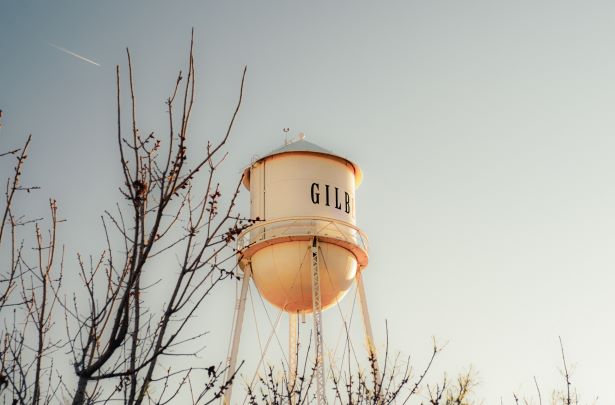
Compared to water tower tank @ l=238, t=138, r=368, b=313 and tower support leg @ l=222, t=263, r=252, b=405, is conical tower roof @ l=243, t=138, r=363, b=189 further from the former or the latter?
tower support leg @ l=222, t=263, r=252, b=405

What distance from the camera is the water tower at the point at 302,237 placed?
15508 mm

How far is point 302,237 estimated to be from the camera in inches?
609

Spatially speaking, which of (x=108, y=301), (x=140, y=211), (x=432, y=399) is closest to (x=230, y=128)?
(x=140, y=211)

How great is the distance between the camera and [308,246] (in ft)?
50.9

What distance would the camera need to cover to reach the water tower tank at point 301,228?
51.0 ft

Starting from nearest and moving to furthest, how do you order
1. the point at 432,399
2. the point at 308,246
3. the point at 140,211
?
the point at 140,211 < the point at 432,399 < the point at 308,246

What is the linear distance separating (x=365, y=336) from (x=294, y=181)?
3.39 m

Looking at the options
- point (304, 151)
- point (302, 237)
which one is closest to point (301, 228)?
point (302, 237)

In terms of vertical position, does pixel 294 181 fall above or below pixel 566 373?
above

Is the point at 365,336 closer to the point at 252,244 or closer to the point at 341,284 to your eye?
the point at 341,284

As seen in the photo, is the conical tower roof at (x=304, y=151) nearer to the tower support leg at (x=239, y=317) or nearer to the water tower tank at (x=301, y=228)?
the water tower tank at (x=301, y=228)

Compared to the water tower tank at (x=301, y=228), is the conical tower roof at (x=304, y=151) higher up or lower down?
higher up

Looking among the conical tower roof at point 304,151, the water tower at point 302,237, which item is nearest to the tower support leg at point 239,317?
the water tower at point 302,237

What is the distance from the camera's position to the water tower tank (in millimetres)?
15547
